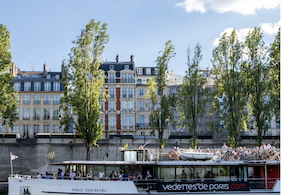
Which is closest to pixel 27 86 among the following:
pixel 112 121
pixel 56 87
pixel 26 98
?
pixel 26 98

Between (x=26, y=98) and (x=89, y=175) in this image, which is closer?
(x=89, y=175)

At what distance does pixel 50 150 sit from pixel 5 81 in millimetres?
7589

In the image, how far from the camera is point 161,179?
17.4 m

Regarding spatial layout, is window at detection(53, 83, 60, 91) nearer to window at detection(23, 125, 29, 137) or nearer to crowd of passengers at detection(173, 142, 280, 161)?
window at detection(23, 125, 29, 137)

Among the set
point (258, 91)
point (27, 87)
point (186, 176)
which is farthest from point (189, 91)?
point (27, 87)

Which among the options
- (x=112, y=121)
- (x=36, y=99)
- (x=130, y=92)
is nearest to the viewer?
(x=112, y=121)

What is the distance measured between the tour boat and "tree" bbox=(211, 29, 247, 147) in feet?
37.0

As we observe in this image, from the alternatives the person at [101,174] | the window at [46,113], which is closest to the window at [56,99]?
the window at [46,113]

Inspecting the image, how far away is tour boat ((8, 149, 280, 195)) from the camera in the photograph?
17.1m

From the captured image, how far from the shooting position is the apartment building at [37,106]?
3891cm

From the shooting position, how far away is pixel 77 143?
30.2 meters

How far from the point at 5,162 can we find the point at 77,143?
21.8ft

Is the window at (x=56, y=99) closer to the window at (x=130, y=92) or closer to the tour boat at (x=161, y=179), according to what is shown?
the window at (x=130, y=92)

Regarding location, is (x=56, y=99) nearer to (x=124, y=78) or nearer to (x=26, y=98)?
(x=26, y=98)
